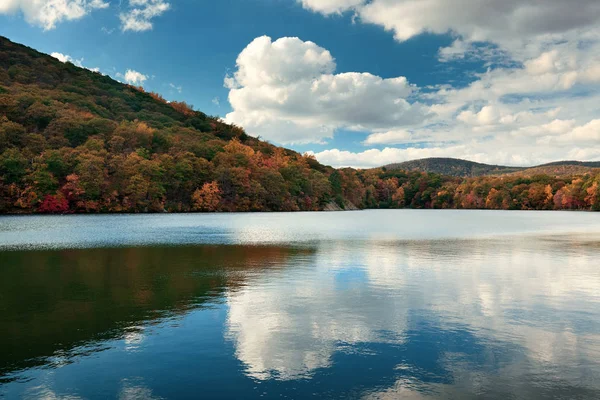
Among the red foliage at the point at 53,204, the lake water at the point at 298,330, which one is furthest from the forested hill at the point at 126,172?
the lake water at the point at 298,330

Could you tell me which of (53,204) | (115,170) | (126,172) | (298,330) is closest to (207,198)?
(126,172)

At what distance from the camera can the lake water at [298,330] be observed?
9.13 meters

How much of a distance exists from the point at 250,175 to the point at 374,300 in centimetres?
12872

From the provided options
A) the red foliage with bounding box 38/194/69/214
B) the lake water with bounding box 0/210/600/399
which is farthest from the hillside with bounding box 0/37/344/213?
the lake water with bounding box 0/210/600/399

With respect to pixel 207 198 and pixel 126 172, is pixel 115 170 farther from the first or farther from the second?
pixel 207 198

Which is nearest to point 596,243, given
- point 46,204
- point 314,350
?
point 314,350

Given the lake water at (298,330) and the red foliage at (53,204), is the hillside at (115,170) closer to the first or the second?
the red foliage at (53,204)

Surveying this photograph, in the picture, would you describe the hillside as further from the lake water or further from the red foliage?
the lake water

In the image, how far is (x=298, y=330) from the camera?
1294cm

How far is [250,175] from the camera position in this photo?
5669 inches

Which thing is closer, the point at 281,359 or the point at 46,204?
the point at 281,359

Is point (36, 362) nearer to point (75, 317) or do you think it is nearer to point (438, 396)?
point (75, 317)

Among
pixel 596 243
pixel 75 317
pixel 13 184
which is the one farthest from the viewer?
pixel 13 184

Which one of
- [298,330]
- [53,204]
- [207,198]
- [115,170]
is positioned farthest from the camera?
[207,198]
